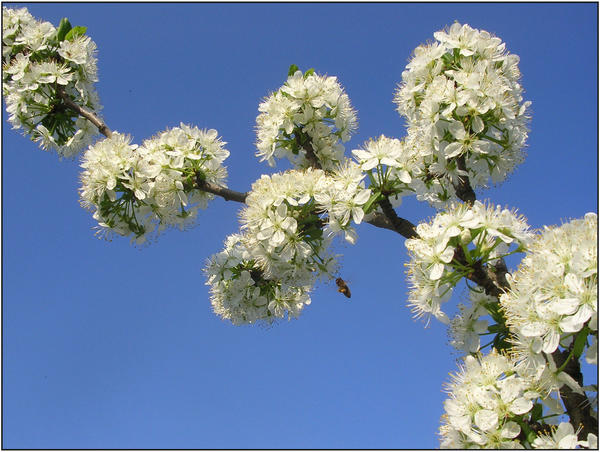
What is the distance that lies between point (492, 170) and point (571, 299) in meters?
2.58

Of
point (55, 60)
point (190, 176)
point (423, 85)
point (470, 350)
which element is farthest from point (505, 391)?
point (55, 60)

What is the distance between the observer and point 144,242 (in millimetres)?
5914

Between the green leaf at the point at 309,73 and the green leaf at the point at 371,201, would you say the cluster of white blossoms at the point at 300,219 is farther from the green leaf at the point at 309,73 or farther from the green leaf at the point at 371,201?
the green leaf at the point at 309,73

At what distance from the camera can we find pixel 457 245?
13.3 ft

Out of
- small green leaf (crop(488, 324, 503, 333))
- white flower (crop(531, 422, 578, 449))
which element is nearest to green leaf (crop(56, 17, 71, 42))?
small green leaf (crop(488, 324, 503, 333))

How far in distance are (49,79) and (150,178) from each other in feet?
7.19

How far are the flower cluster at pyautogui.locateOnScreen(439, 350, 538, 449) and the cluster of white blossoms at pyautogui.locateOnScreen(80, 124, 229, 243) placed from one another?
328 cm

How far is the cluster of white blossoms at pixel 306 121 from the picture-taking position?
20.0ft

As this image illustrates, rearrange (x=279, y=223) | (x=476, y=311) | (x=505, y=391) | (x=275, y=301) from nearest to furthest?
(x=505, y=391), (x=476, y=311), (x=279, y=223), (x=275, y=301)

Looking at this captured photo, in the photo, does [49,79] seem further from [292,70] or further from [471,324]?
[471,324]

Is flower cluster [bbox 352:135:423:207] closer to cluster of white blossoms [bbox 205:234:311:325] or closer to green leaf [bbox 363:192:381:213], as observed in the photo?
green leaf [bbox 363:192:381:213]

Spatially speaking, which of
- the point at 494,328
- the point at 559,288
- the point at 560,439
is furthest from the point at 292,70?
the point at 560,439

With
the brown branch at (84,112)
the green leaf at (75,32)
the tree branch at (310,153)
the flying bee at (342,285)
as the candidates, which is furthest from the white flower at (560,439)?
the green leaf at (75,32)

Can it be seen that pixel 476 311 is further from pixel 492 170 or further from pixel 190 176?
pixel 190 176
